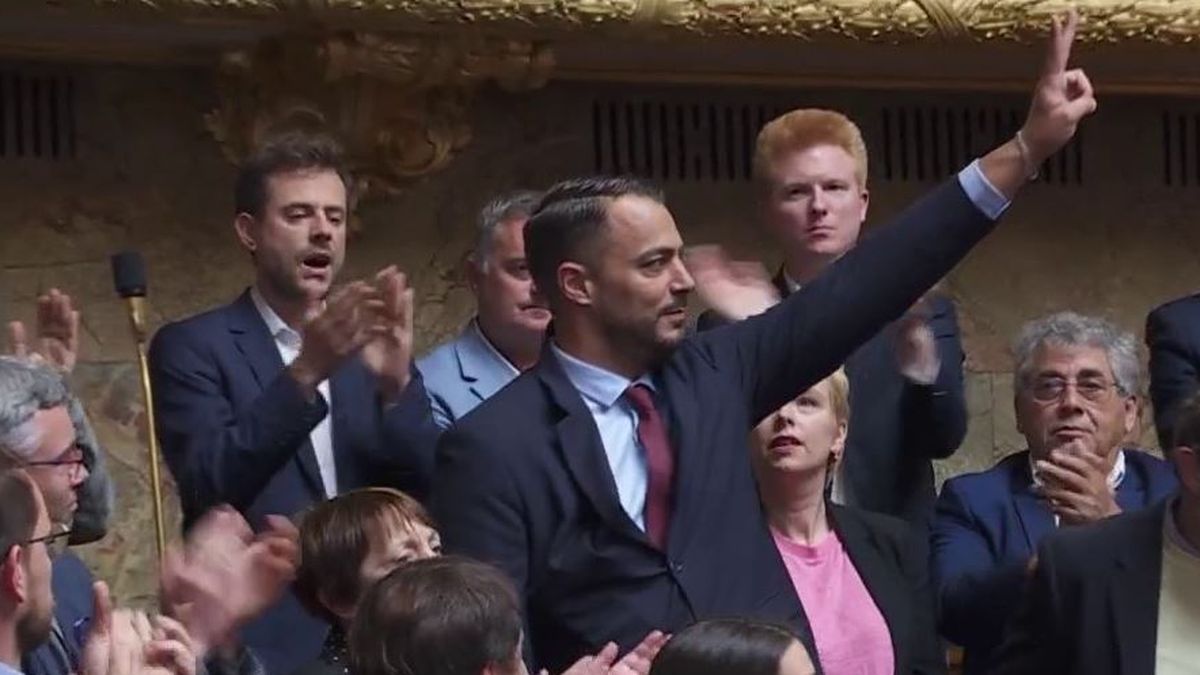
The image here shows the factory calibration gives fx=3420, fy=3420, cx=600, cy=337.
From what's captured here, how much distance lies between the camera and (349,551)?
17.0 feet

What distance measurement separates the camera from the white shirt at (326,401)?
6.04 meters

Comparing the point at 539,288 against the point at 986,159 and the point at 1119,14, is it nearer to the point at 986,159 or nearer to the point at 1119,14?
the point at 986,159

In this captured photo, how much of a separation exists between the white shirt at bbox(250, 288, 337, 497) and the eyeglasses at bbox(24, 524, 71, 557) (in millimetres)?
615

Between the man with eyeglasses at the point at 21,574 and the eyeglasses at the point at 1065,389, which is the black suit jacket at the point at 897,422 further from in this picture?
the man with eyeglasses at the point at 21,574

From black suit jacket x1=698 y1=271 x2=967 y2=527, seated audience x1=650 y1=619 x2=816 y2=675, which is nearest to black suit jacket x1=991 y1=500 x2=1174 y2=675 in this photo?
black suit jacket x1=698 y1=271 x2=967 y2=527

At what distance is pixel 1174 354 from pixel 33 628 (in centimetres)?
310

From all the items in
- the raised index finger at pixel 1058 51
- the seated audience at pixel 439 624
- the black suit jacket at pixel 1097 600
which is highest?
the raised index finger at pixel 1058 51

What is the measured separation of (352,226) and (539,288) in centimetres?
220

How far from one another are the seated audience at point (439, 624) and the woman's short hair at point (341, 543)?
780mm

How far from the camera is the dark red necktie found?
16.9ft

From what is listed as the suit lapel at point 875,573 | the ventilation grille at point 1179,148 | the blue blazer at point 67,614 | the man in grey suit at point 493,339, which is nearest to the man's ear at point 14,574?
the blue blazer at point 67,614

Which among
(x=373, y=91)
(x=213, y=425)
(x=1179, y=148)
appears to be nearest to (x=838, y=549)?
(x=213, y=425)

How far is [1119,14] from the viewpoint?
755 centimetres

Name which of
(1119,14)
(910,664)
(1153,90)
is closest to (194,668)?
(910,664)
